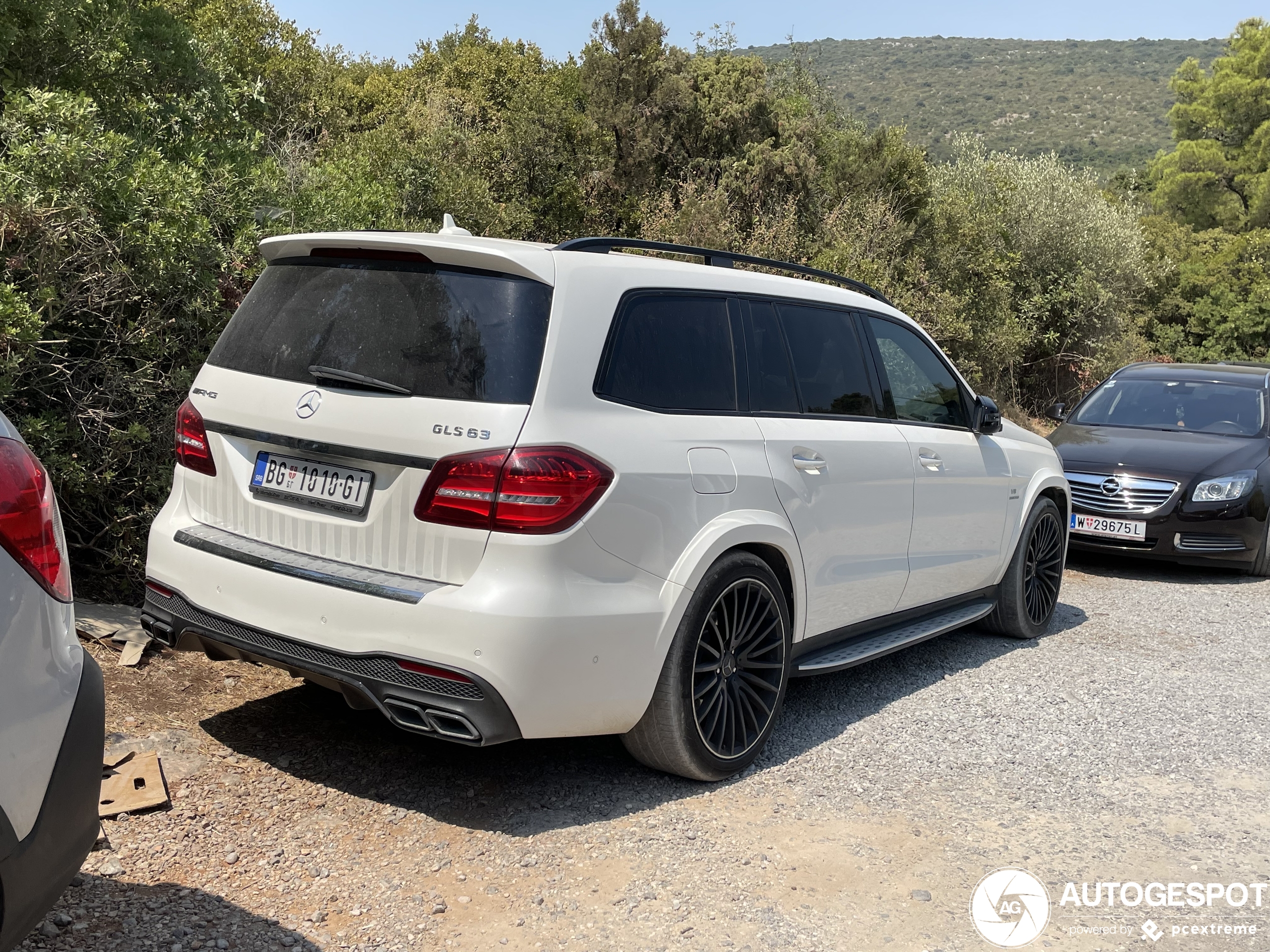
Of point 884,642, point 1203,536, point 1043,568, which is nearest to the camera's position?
point 884,642

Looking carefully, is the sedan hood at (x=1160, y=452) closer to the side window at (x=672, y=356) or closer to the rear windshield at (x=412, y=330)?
the side window at (x=672, y=356)

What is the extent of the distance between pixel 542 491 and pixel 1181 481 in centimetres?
715

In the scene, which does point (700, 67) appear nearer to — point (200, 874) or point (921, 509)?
point (921, 509)

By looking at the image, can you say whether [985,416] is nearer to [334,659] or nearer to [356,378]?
[356,378]

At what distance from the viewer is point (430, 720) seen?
11.5 ft

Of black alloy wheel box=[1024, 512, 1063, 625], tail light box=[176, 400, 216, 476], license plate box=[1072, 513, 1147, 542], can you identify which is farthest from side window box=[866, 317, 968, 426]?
license plate box=[1072, 513, 1147, 542]

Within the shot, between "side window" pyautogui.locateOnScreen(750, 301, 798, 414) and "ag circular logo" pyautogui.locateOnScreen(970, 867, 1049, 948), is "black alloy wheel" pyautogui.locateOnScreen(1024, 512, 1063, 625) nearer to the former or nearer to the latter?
"side window" pyautogui.locateOnScreen(750, 301, 798, 414)

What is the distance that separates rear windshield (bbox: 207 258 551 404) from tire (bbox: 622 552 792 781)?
1071 mm

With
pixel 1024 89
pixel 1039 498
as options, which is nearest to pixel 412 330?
pixel 1039 498

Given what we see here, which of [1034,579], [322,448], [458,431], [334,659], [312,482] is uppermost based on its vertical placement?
[458,431]

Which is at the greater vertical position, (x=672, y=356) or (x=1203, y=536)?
(x=672, y=356)

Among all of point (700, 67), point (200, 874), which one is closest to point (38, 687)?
point (200, 874)

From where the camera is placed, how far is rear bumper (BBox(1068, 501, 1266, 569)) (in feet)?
29.2

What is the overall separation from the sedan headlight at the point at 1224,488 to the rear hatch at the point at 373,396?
7.00 meters
